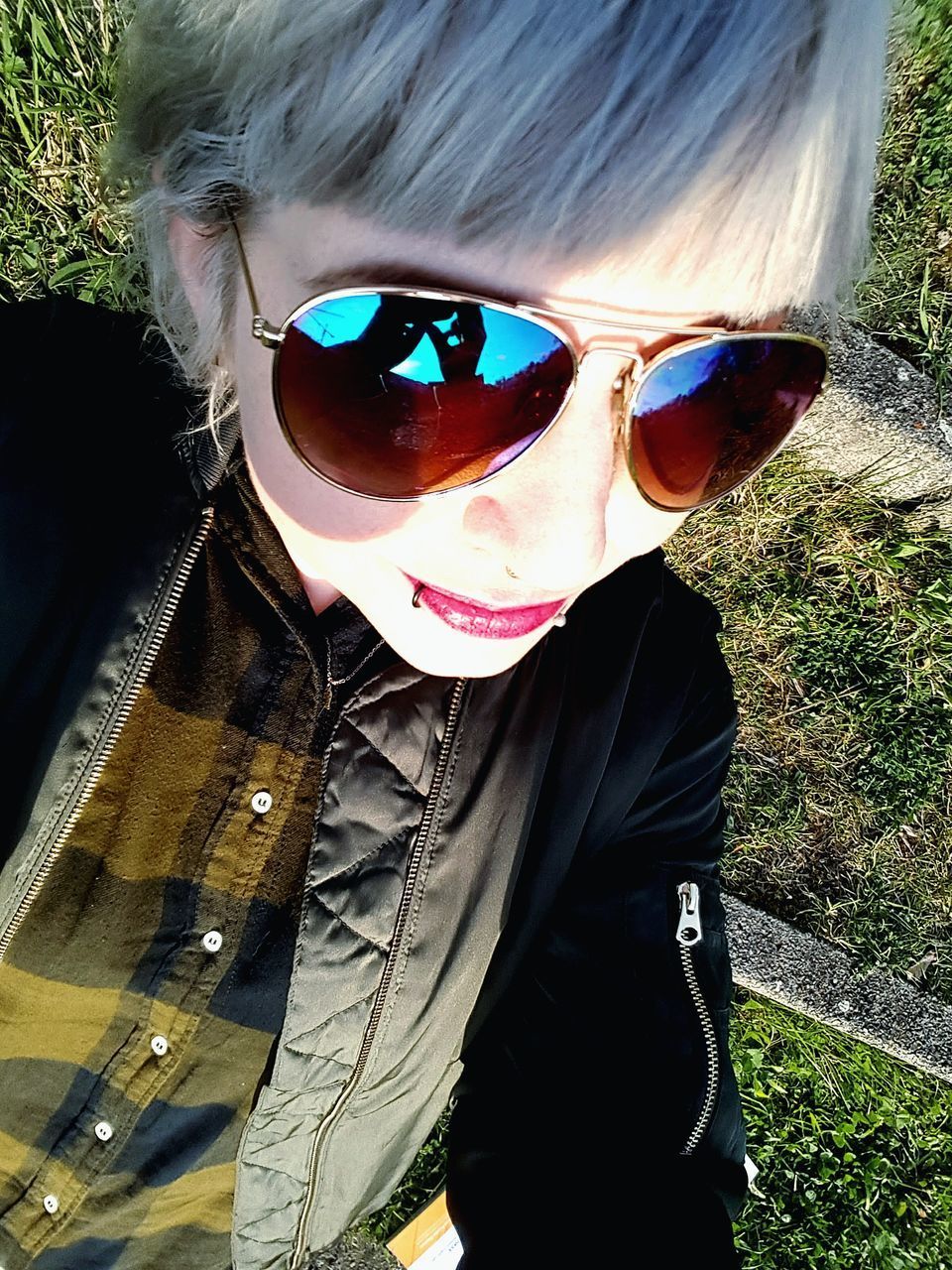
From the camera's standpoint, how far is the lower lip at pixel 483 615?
116 centimetres

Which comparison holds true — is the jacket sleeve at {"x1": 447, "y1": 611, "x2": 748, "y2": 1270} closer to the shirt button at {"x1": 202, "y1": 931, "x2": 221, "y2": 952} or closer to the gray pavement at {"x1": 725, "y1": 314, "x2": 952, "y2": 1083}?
the shirt button at {"x1": 202, "y1": 931, "x2": 221, "y2": 952}

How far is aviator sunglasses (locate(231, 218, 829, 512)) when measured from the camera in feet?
2.83

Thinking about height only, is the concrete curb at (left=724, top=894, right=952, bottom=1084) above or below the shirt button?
below

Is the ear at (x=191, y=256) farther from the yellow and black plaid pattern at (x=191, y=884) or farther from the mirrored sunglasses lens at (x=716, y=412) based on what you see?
the mirrored sunglasses lens at (x=716, y=412)

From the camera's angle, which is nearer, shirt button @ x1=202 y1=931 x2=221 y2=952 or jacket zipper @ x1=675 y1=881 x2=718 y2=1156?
shirt button @ x1=202 y1=931 x2=221 y2=952

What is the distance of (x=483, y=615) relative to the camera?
3.89ft

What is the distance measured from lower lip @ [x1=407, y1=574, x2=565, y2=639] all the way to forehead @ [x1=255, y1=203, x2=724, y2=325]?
1.36 ft

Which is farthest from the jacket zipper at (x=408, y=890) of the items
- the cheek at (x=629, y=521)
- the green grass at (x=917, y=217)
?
the green grass at (x=917, y=217)

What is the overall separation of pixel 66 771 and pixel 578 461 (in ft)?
3.03

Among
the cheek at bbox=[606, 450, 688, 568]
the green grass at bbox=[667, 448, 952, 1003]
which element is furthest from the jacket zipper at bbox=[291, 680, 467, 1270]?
the green grass at bbox=[667, 448, 952, 1003]

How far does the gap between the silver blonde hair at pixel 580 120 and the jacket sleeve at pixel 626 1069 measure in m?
0.96

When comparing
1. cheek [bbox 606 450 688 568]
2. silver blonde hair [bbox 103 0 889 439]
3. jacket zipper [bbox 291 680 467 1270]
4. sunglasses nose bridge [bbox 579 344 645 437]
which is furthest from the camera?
jacket zipper [bbox 291 680 467 1270]

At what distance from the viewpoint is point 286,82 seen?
34.3 inches

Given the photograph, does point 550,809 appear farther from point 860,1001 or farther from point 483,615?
point 860,1001
